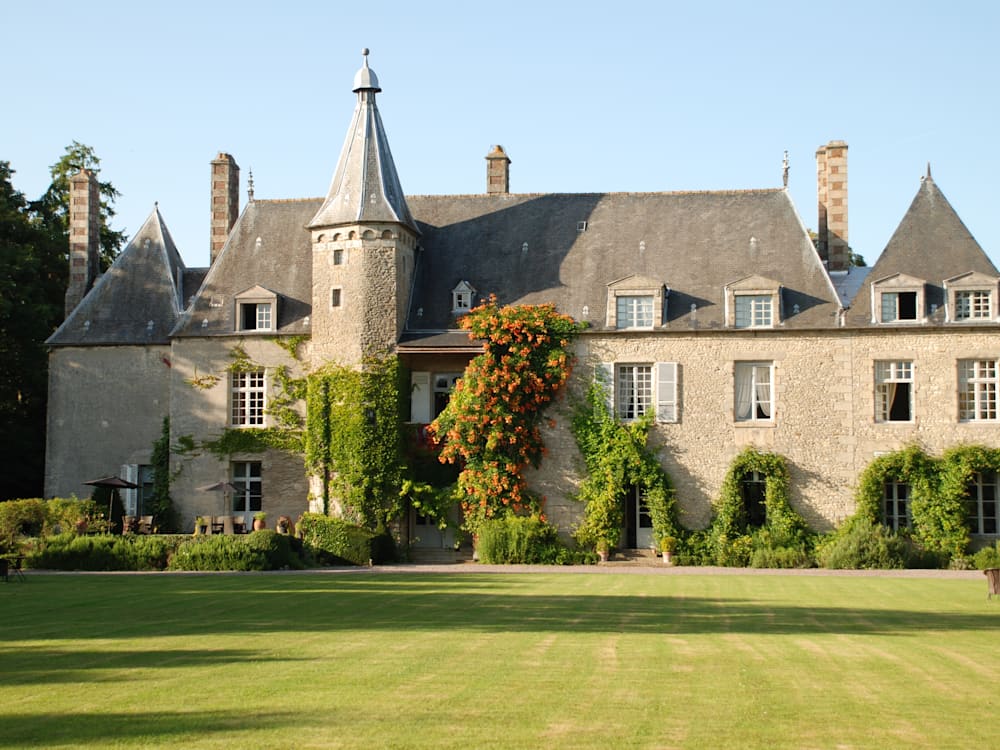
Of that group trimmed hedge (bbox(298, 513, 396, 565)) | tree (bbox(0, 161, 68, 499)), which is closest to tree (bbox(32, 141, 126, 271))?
tree (bbox(0, 161, 68, 499))

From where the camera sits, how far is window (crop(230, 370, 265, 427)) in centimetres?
3275

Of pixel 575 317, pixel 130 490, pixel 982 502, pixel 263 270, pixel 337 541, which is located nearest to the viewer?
pixel 337 541

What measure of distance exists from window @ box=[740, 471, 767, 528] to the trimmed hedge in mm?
9245

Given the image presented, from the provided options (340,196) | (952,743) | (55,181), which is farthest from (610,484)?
(55,181)

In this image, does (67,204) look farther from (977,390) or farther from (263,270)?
(977,390)

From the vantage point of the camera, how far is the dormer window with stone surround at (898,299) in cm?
3042

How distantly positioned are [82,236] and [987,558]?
2621 cm

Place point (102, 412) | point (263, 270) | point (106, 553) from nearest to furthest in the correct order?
point (106, 553), point (102, 412), point (263, 270)

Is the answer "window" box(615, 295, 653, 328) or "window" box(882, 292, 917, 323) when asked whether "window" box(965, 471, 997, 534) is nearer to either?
"window" box(882, 292, 917, 323)

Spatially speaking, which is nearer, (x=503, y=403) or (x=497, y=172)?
A: (x=503, y=403)

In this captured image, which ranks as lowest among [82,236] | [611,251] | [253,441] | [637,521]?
[637,521]

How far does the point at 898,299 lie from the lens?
30656mm

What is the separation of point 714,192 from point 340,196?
1039 centimetres

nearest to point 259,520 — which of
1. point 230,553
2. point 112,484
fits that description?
point 112,484
